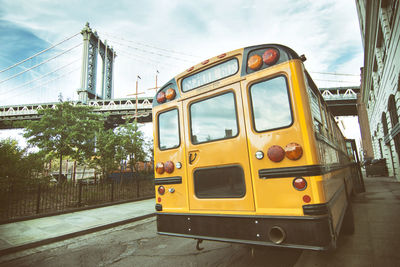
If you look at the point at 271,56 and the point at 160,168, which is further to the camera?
the point at 160,168

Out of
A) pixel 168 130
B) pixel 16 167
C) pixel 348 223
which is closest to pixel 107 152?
pixel 16 167

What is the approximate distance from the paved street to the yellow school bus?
51cm

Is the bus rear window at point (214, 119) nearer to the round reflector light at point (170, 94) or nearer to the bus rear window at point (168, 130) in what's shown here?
the bus rear window at point (168, 130)

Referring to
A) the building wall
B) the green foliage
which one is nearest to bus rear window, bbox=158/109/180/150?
the green foliage

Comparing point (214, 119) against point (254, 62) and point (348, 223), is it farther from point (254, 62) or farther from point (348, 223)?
point (348, 223)

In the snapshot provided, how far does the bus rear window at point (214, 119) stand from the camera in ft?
9.71

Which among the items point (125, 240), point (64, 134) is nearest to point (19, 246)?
point (125, 240)

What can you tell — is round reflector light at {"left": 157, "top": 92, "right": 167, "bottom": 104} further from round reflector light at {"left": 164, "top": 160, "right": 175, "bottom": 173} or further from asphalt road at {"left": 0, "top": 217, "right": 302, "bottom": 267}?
asphalt road at {"left": 0, "top": 217, "right": 302, "bottom": 267}

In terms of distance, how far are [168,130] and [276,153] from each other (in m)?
1.81

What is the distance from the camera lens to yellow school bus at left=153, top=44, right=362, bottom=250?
232 centimetres

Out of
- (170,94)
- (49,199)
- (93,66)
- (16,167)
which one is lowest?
(49,199)

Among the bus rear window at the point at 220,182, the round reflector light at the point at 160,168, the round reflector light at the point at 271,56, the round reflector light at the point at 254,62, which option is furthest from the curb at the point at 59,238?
the round reflector light at the point at 271,56

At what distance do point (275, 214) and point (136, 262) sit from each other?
2.59m

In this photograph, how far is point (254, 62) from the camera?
9.22 ft
